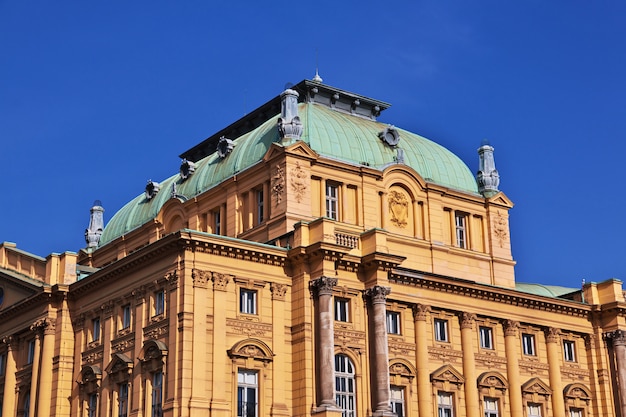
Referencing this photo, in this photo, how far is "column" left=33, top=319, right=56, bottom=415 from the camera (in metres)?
58.5

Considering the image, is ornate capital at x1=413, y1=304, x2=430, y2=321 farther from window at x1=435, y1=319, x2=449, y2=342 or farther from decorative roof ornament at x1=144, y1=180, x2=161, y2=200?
decorative roof ornament at x1=144, y1=180, x2=161, y2=200

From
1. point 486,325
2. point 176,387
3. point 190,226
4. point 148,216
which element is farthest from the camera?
point 148,216

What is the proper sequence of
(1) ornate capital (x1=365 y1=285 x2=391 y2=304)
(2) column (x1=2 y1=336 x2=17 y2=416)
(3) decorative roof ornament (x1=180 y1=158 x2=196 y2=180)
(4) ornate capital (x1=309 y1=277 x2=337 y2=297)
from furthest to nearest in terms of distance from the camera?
1. (3) decorative roof ornament (x1=180 y1=158 x2=196 y2=180)
2. (2) column (x1=2 y1=336 x2=17 y2=416)
3. (1) ornate capital (x1=365 y1=285 x2=391 y2=304)
4. (4) ornate capital (x1=309 y1=277 x2=337 y2=297)

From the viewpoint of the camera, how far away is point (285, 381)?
53.6 m

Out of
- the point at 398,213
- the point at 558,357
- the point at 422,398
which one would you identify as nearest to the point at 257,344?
the point at 422,398

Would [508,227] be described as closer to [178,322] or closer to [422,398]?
[422,398]

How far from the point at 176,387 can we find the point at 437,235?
77.0 ft

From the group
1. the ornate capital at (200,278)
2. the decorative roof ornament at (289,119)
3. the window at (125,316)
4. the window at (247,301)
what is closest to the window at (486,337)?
the window at (247,301)

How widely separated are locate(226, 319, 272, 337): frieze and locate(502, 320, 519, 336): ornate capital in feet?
56.3

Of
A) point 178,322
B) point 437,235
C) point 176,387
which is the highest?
point 437,235

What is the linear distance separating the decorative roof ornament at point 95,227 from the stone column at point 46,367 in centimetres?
1906

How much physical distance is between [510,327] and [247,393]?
19.4 metres

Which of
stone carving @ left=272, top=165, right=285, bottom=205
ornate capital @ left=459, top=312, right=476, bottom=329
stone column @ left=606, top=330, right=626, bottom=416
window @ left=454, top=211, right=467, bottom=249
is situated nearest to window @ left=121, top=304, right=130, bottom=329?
stone carving @ left=272, top=165, right=285, bottom=205

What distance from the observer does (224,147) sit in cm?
6888
